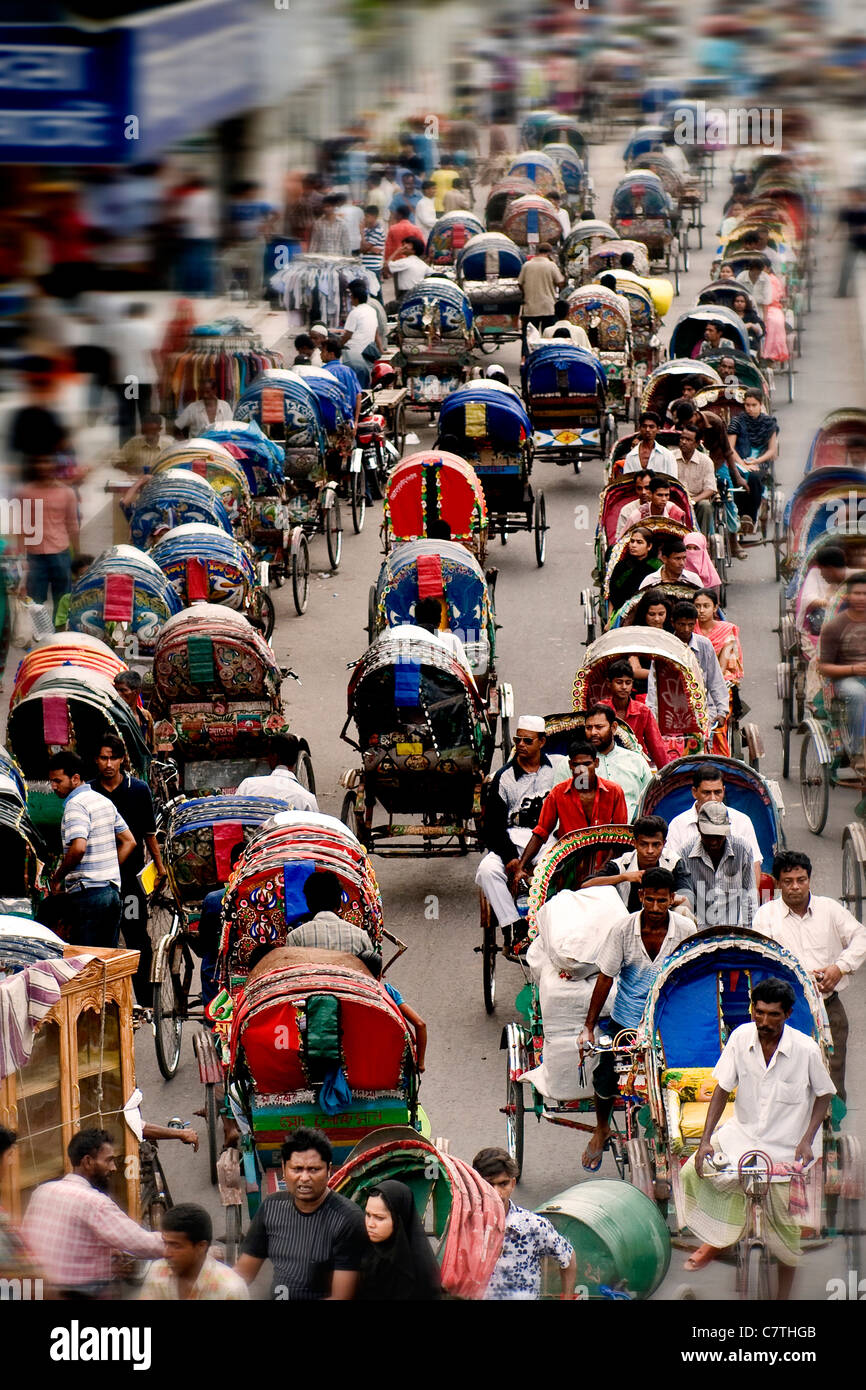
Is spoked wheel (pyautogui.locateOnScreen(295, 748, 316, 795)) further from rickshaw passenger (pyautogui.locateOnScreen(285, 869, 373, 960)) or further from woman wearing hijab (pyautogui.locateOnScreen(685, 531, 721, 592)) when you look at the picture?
rickshaw passenger (pyautogui.locateOnScreen(285, 869, 373, 960))

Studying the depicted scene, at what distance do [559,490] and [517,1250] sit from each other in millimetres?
15995

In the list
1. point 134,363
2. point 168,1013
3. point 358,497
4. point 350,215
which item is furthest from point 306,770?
point 134,363

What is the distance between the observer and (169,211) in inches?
168

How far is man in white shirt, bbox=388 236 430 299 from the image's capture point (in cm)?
2567

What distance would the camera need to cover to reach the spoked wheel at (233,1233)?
8758 mm

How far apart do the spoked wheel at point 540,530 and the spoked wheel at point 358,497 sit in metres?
1.72

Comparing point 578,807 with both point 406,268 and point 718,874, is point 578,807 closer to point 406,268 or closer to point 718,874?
point 718,874

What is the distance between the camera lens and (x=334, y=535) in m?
20.3

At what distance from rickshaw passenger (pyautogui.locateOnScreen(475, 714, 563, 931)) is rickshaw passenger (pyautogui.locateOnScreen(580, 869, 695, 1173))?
1895 millimetres

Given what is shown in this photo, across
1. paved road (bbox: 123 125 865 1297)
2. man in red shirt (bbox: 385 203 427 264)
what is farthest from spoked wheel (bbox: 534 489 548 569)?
man in red shirt (bbox: 385 203 427 264)

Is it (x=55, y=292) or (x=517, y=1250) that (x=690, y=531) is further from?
(x=55, y=292)
